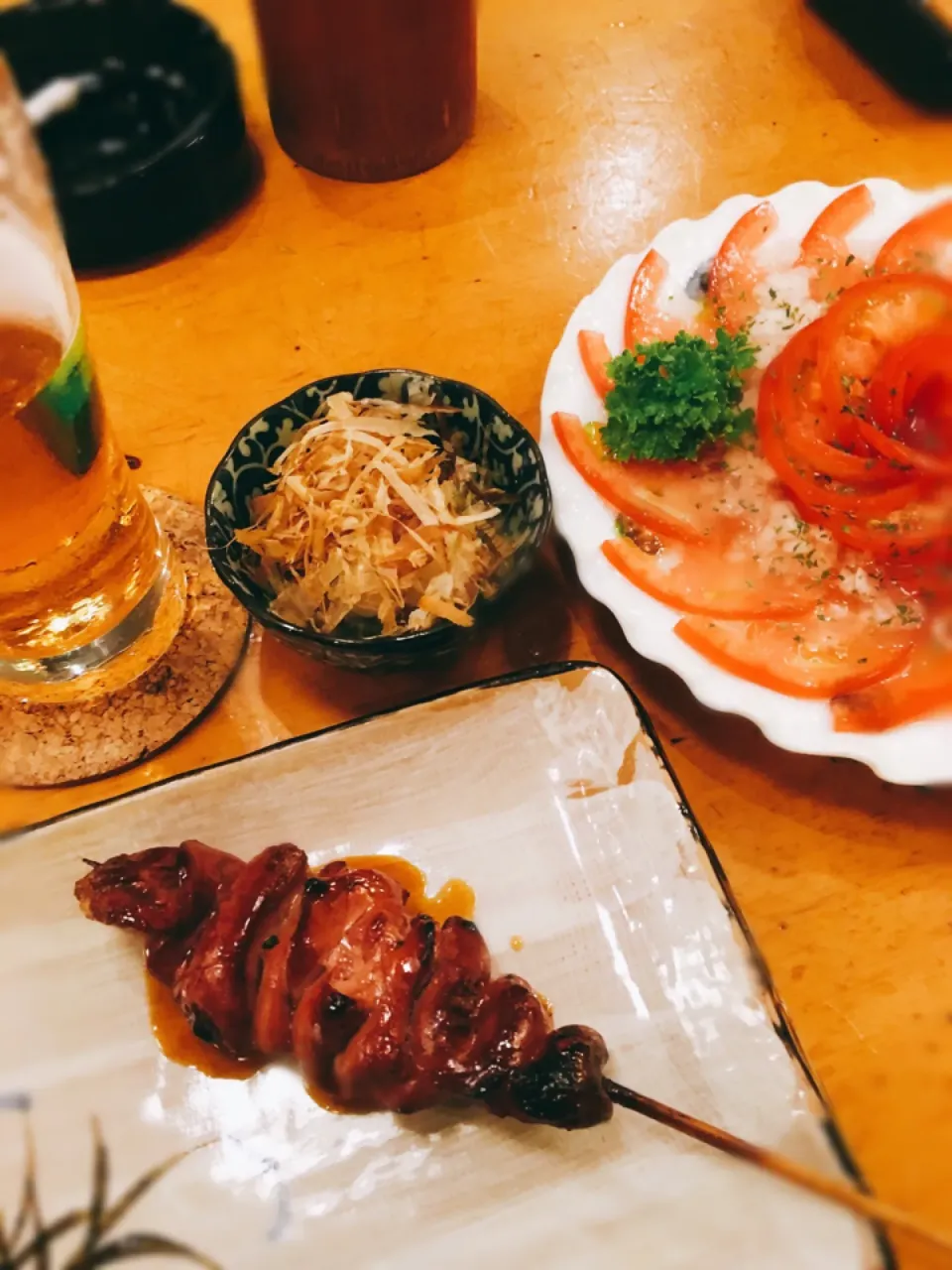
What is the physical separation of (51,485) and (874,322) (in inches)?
51.5

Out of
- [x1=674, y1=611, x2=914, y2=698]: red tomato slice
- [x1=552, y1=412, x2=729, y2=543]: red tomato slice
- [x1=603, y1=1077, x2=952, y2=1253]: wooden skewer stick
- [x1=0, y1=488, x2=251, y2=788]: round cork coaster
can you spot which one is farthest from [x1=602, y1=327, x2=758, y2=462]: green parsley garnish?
[x1=603, y1=1077, x2=952, y2=1253]: wooden skewer stick

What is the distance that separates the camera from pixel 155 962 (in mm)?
1246

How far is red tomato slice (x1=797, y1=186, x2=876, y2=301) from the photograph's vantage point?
1.86 metres

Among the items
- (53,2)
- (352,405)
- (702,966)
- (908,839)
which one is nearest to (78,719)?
(352,405)

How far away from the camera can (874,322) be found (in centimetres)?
168

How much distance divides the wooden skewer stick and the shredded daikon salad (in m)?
0.69

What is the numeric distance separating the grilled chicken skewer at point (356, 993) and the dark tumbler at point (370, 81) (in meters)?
1.53

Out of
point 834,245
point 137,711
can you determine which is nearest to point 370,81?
point 834,245

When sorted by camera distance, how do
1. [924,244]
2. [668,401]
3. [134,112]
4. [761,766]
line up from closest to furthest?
[761,766]
[668,401]
[924,244]
[134,112]

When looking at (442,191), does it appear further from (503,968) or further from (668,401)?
(503,968)

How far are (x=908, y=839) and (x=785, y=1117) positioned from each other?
1.55 feet

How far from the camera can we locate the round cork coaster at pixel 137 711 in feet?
5.00

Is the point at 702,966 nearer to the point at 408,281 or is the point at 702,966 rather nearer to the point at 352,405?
the point at 352,405

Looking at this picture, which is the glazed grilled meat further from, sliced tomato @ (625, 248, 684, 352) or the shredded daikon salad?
sliced tomato @ (625, 248, 684, 352)
